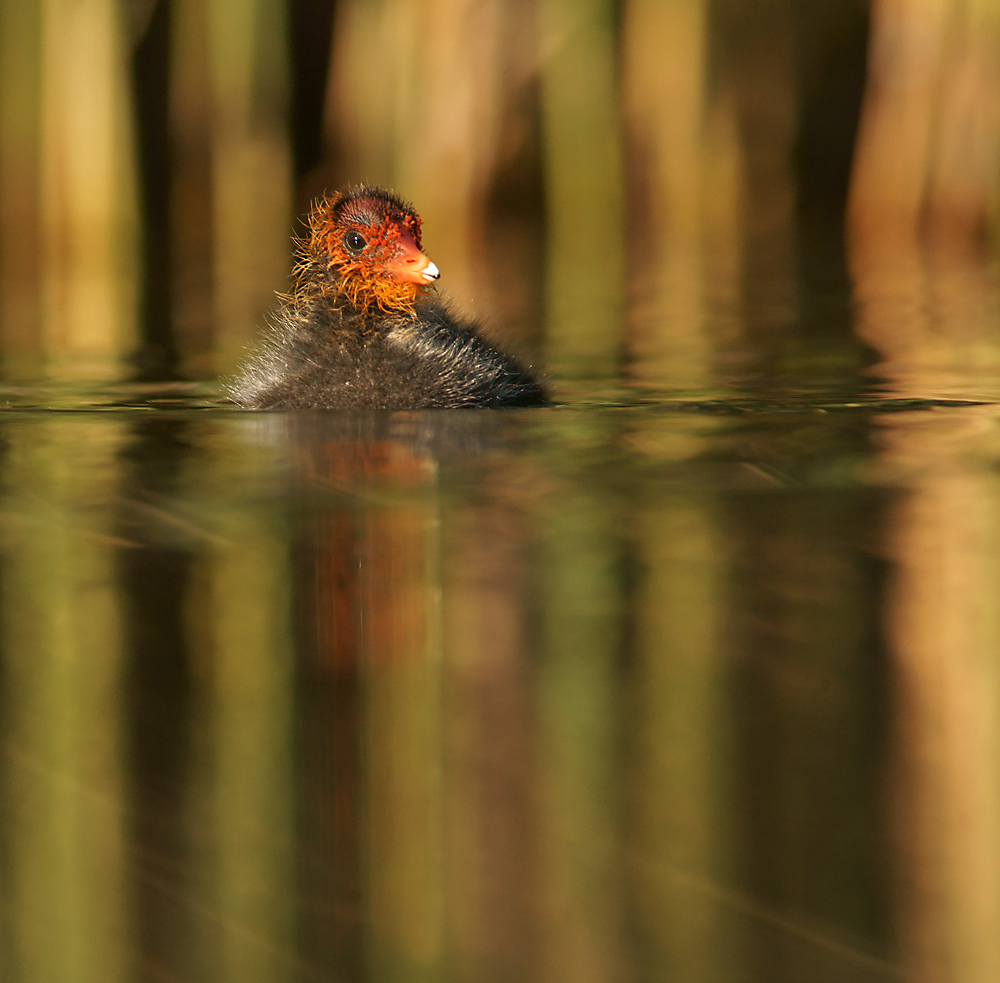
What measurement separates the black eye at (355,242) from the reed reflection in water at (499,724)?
1043mm

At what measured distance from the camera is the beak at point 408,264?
5672mm

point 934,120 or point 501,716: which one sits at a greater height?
point 934,120

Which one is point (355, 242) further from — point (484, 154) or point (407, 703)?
point (484, 154)

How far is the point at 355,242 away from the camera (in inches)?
227

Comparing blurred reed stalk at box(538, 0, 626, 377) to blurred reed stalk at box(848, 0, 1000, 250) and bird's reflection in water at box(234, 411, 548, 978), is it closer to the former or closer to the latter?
blurred reed stalk at box(848, 0, 1000, 250)

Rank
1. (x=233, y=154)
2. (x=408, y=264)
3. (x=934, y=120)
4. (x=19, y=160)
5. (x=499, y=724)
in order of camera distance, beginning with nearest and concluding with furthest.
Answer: (x=499, y=724) < (x=408, y=264) < (x=934, y=120) < (x=19, y=160) < (x=233, y=154)

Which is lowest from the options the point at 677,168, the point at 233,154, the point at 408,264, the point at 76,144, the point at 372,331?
the point at 372,331

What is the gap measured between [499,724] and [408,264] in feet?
10.2

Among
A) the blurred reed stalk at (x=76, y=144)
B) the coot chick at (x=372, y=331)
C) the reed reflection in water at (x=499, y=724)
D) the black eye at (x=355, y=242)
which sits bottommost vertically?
the reed reflection in water at (x=499, y=724)

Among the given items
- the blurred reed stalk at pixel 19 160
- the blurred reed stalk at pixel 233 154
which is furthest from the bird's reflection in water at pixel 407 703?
the blurred reed stalk at pixel 19 160

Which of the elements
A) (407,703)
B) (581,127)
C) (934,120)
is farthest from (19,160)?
(407,703)

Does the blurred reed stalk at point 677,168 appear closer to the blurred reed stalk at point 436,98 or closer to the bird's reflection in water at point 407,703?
the blurred reed stalk at point 436,98

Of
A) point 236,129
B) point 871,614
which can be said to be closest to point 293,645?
point 871,614

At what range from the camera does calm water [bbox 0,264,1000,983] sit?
6.95 ft
